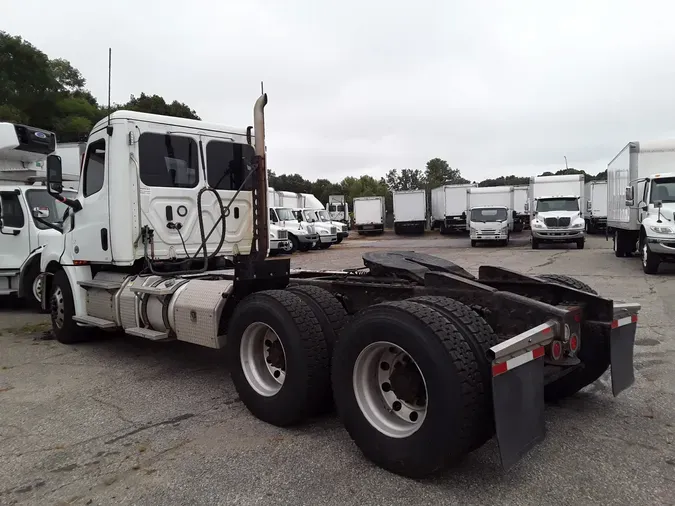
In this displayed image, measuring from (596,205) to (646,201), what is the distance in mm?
19087

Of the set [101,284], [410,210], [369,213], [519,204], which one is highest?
[519,204]

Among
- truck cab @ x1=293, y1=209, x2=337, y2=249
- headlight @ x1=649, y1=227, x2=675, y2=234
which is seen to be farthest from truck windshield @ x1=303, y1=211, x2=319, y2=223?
headlight @ x1=649, y1=227, x2=675, y2=234

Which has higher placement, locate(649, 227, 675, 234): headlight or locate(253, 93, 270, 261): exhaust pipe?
locate(253, 93, 270, 261): exhaust pipe

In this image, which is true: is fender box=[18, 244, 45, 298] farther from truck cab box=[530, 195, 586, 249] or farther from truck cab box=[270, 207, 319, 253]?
truck cab box=[530, 195, 586, 249]

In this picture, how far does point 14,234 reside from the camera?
949 centimetres

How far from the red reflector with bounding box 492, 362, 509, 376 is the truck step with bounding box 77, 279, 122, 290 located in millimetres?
4528

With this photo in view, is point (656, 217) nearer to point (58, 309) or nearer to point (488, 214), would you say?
point (488, 214)

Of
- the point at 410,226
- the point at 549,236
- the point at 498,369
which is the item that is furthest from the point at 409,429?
the point at 410,226

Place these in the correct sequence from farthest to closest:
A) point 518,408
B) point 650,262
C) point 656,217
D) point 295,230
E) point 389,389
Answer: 1. point 295,230
2. point 656,217
3. point 650,262
4. point 389,389
5. point 518,408

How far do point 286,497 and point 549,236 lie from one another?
21043 mm

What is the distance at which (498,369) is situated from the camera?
2637 mm

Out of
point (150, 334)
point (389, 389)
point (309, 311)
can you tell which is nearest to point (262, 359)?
point (309, 311)

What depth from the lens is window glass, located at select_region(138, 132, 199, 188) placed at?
18.8 ft

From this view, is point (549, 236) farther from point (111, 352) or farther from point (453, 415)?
point (453, 415)
